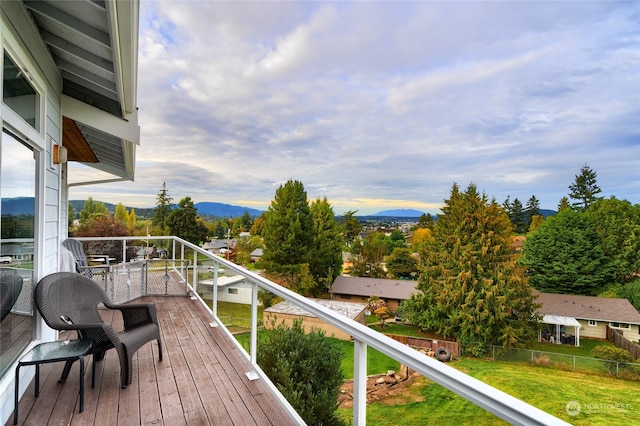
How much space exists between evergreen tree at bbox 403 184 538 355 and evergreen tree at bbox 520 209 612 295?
647cm

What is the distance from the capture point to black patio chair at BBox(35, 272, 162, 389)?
2643 millimetres

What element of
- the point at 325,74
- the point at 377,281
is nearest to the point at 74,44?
the point at 325,74

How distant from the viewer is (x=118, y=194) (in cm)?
3506

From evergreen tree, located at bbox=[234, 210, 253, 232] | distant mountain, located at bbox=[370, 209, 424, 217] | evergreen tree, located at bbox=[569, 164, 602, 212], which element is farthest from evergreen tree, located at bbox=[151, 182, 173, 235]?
Result: evergreen tree, located at bbox=[569, 164, 602, 212]

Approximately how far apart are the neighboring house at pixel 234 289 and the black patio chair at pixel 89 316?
33.3 inches

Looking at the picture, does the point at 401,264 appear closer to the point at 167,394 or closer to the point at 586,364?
the point at 586,364

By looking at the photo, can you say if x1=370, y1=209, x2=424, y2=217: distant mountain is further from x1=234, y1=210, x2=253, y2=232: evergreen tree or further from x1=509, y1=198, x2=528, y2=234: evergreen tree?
x1=234, y1=210, x2=253, y2=232: evergreen tree

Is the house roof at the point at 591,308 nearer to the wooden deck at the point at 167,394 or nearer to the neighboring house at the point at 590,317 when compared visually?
the neighboring house at the point at 590,317

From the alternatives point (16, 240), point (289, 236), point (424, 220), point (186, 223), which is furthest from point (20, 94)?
point (424, 220)

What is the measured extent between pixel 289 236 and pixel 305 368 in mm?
25533

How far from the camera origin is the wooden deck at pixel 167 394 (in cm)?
230

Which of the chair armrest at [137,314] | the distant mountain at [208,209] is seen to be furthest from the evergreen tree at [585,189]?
the chair armrest at [137,314]

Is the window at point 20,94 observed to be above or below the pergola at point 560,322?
above

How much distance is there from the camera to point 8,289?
2312 millimetres
